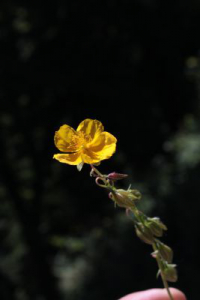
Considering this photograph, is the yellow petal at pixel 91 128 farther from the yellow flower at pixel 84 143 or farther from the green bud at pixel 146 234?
the green bud at pixel 146 234

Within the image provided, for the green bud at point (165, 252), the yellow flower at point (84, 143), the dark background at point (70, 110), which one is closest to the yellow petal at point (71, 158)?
the yellow flower at point (84, 143)

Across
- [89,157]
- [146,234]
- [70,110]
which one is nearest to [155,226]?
[146,234]

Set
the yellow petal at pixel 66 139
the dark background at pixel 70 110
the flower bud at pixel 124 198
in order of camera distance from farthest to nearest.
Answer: the dark background at pixel 70 110, the yellow petal at pixel 66 139, the flower bud at pixel 124 198

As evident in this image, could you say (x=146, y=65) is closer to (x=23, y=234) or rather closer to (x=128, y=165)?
(x=128, y=165)

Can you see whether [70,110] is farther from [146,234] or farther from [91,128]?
[146,234]

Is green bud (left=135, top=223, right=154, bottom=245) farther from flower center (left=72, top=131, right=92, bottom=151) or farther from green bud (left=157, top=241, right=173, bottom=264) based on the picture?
flower center (left=72, top=131, right=92, bottom=151)

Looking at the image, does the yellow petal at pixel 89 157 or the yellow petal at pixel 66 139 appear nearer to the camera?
the yellow petal at pixel 89 157
